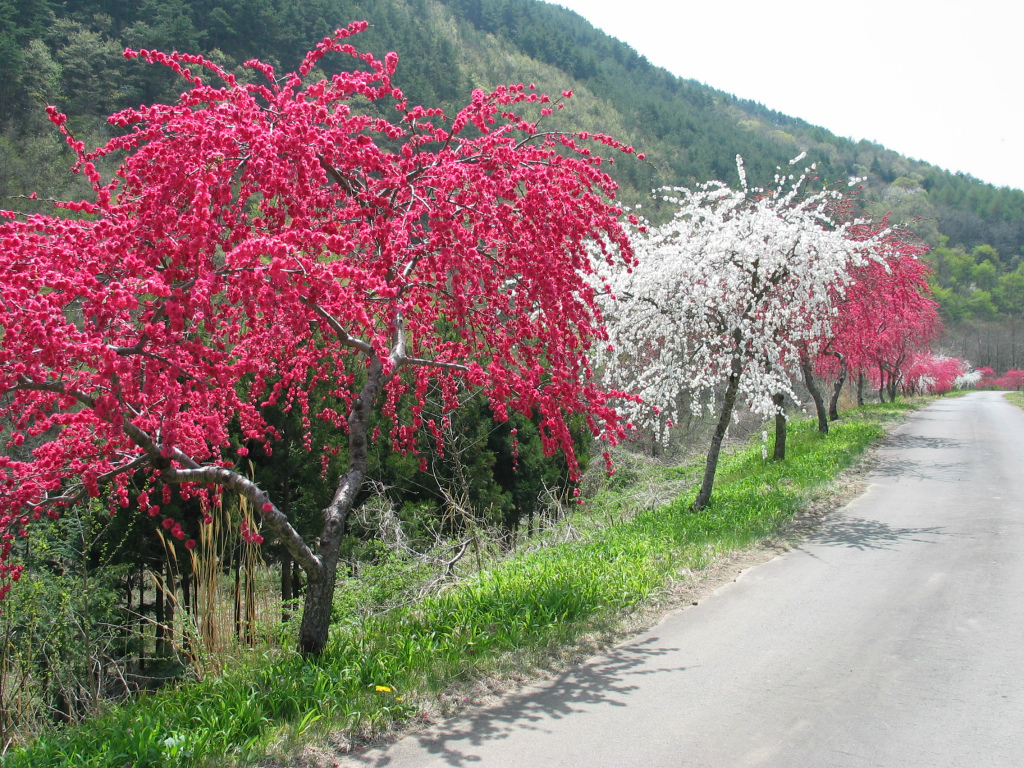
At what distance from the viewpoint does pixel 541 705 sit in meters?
4.09

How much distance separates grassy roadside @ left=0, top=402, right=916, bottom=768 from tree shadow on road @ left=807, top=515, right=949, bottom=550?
0.64 m

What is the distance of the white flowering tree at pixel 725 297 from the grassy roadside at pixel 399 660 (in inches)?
91.8

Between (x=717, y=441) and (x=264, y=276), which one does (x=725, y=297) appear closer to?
(x=717, y=441)

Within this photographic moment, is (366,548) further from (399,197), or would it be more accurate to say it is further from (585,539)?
(399,197)

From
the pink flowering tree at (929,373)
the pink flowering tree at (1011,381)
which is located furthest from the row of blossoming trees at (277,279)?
the pink flowering tree at (1011,381)

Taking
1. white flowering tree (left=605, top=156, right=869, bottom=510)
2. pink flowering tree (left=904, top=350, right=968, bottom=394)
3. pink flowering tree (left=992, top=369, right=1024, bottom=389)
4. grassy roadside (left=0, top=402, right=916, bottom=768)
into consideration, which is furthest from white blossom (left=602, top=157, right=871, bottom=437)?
pink flowering tree (left=992, top=369, right=1024, bottom=389)

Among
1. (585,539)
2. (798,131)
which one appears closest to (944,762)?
(585,539)

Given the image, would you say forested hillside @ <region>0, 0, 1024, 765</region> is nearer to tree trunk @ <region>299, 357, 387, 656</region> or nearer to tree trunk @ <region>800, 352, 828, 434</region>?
tree trunk @ <region>299, 357, 387, 656</region>

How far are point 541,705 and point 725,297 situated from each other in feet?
23.7

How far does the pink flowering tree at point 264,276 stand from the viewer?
3205 millimetres

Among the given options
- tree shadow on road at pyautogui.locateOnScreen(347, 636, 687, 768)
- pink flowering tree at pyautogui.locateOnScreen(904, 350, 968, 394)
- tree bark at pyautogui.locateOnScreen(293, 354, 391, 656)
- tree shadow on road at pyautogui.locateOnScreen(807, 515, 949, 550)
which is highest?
tree bark at pyautogui.locateOnScreen(293, 354, 391, 656)

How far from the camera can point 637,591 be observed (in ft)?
19.8

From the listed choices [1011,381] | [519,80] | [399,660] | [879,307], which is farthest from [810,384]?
[519,80]

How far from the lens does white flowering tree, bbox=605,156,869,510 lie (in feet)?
32.7
